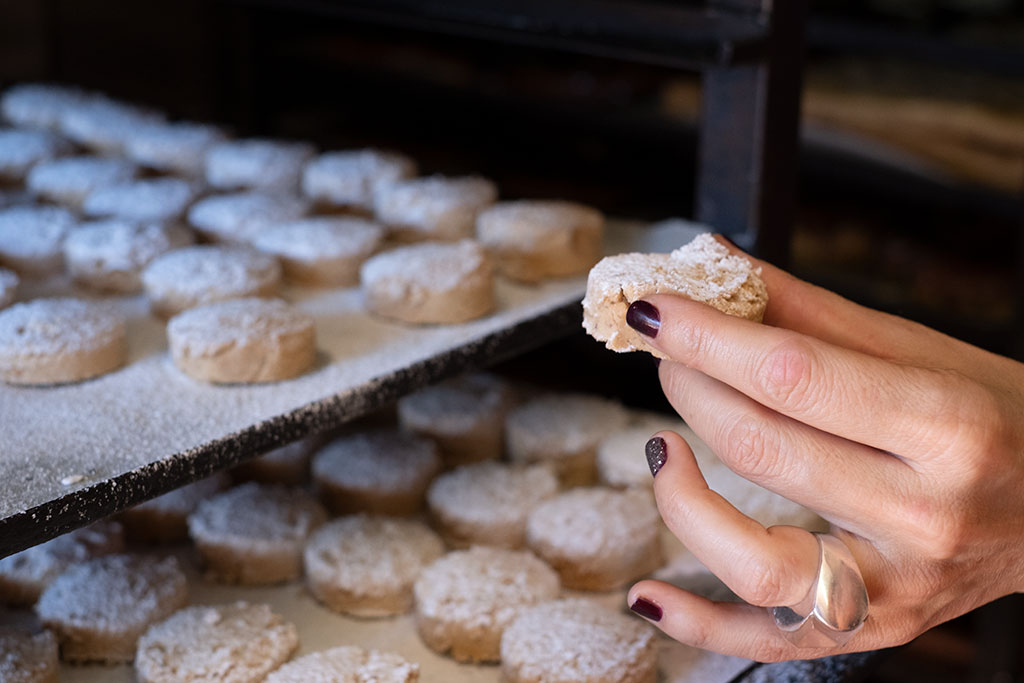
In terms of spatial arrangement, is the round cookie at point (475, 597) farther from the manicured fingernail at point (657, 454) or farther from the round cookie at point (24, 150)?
the round cookie at point (24, 150)

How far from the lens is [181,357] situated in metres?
1.29

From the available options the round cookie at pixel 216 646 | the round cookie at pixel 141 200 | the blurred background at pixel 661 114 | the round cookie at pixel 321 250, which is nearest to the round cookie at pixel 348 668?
the round cookie at pixel 216 646

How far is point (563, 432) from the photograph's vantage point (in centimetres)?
179

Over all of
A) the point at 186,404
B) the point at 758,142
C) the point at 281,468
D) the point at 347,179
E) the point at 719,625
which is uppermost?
the point at 758,142

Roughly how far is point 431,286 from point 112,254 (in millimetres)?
516

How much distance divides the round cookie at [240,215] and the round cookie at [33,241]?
0.68 feet

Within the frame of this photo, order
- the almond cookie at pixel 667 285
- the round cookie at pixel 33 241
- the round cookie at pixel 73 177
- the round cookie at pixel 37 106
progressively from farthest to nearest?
the round cookie at pixel 37 106, the round cookie at pixel 73 177, the round cookie at pixel 33 241, the almond cookie at pixel 667 285

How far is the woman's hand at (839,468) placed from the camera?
0.87m

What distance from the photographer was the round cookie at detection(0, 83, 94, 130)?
2.32 m

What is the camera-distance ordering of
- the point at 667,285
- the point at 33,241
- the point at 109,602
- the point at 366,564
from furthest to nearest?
the point at 33,241
the point at 366,564
the point at 109,602
the point at 667,285

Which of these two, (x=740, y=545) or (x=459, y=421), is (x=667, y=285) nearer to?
(x=740, y=545)

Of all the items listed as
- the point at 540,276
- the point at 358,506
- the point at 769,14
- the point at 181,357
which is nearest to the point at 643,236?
the point at 540,276

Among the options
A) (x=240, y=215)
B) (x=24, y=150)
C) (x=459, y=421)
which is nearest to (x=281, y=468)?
(x=459, y=421)

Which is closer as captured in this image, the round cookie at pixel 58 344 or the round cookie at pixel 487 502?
the round cookie at pixel 58 344
